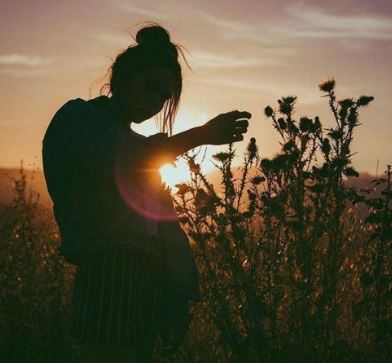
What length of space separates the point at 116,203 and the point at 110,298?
0.30 meters

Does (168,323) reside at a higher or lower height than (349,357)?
higher

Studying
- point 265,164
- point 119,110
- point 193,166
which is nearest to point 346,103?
point 265,164

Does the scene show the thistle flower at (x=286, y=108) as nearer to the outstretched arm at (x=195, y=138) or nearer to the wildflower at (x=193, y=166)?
the wildflower at (x=193, y=166)

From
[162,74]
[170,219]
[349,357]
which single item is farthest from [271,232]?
[162,74]

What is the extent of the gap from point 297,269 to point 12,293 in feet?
7.19

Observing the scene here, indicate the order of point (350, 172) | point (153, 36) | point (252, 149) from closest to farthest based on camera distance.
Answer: point (153, 36), point (350, 172), point (252, 149)

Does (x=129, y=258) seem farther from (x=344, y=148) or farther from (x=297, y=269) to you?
(x=344, y=148)

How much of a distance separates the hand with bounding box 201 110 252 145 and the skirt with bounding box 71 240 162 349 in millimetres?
448

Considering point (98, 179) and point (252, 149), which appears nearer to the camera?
point (98, 179)

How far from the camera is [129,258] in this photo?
178 cm

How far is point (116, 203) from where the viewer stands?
1.77m

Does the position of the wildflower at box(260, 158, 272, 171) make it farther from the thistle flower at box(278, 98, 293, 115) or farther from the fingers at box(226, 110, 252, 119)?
the fingers at box(226, 110, 252, 119)

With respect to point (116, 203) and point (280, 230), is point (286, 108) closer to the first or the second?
point (280, 230)

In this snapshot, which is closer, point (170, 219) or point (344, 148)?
point (170, 219)
